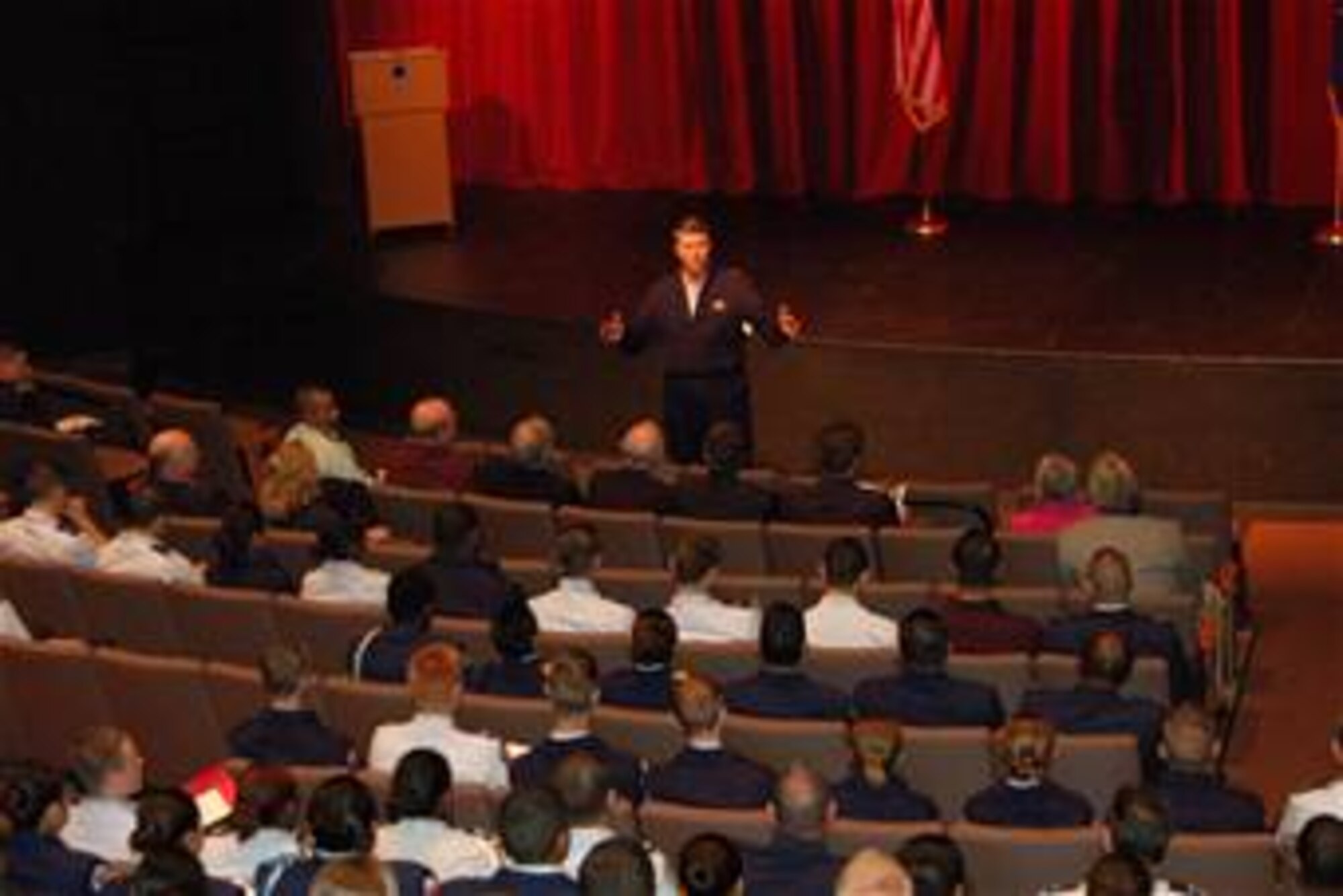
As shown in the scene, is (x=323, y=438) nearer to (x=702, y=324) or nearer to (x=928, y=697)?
(x=702, y=324)

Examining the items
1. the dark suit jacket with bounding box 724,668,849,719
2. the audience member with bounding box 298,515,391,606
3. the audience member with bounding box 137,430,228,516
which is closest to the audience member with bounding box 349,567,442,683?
the audience member with bounding box 298,515,391,606

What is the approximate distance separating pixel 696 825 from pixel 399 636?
1871 millimetres

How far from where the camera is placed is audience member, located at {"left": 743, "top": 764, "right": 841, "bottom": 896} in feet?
22.1

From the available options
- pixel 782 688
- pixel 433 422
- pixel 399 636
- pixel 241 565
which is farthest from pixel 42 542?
pixel 782 688

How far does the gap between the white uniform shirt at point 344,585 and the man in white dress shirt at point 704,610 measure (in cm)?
108

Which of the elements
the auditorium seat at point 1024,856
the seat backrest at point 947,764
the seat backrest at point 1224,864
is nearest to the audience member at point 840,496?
the seat backrest at point 947,764

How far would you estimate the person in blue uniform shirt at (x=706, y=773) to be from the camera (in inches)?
294

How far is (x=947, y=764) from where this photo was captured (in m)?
7.88

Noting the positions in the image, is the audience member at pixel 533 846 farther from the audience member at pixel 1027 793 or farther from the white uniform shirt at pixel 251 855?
the audience member at pixel 1027 793

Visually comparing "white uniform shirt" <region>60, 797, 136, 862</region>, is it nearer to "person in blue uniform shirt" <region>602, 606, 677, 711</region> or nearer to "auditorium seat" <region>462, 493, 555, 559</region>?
"person in blue uniform shirt" <region>602, 606, 677, 711</region>

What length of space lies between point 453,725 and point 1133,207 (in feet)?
31.7

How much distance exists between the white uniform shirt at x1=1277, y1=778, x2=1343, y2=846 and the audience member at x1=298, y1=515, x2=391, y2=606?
132 inches

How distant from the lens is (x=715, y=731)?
757 centimetres

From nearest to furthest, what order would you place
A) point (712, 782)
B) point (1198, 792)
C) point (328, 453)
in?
1. point (1198, 792)
2. point (712, 782)
3. point (328, 453)
